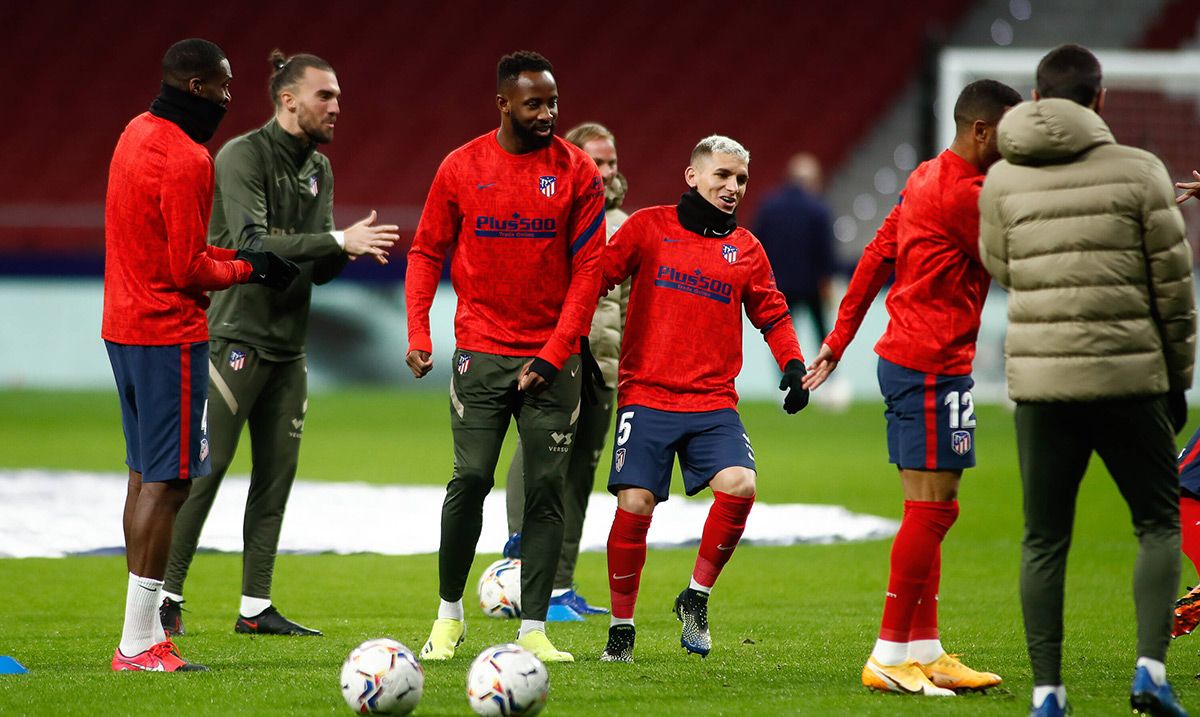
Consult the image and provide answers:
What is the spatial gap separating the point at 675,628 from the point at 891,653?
4.87 feet

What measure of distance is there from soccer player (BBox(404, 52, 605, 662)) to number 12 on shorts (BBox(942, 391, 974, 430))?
133 centimetres

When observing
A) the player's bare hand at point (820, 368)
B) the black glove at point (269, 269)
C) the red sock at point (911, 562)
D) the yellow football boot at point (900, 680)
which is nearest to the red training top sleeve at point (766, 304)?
the player's bare hand at point (820, 368)

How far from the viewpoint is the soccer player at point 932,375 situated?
16.5 feet

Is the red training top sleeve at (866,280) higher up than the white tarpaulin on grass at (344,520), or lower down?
higher up

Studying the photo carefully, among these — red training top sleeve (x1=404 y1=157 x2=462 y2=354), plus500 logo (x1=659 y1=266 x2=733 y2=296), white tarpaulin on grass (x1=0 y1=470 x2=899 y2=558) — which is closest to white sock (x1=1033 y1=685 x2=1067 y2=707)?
plus500 logo (x1=659 y1=266 x2=733 y2=296)

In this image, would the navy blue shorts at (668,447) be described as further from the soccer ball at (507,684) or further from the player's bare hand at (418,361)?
the soccer ball at (507,684)

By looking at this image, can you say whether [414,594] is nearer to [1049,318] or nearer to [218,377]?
[218,377]

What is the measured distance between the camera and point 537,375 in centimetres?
539

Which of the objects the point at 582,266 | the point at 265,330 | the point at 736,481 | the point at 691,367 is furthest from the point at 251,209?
the point at 736,481

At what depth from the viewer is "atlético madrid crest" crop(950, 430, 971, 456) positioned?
504cm

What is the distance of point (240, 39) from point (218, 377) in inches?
818

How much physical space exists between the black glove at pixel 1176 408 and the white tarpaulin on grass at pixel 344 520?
4.35 m

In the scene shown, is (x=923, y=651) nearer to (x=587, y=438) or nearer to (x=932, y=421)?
(x=932, y=421)

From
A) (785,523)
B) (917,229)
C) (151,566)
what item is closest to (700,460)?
(917,229)
